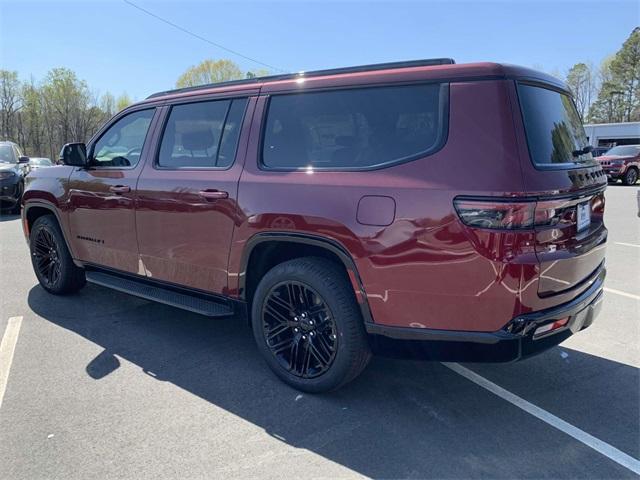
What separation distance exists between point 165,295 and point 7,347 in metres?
1.32

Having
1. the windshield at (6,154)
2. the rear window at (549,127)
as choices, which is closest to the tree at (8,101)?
the windshield at (6,154)

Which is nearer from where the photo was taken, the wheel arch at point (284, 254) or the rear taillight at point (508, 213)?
the rear taillight at point (508, 213)

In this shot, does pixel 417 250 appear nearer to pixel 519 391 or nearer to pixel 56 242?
pixel 519 391

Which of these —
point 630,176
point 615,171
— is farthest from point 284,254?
point 630,176

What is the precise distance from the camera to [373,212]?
2666 millimetres

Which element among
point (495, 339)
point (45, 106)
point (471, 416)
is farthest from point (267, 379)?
point (45, 106)

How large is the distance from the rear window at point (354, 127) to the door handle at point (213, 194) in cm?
38

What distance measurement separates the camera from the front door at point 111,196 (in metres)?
4.12

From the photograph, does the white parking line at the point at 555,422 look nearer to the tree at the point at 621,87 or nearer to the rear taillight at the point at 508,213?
the rear taillight at the point at 508,213

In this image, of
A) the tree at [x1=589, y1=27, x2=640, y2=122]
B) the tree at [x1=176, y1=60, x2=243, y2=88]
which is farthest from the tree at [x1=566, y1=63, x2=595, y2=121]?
the tree at [x1=176, y1=60, x2=243, y2=88]

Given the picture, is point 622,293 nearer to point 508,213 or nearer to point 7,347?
point 508,213

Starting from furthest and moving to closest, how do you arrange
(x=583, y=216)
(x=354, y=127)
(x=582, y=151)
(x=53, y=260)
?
(x=53, y=260) < (x=582, y=151) < (x=354, y=127) < (x=583, y=216)

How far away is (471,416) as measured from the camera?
2.88 metres

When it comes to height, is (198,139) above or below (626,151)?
above
